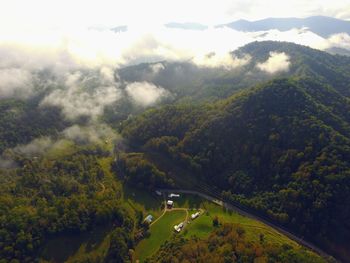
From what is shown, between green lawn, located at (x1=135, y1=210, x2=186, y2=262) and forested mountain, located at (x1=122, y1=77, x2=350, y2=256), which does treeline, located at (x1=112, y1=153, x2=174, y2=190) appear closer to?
forested mountain, located at (x1=122, y1=77, x2=350, y2=256)

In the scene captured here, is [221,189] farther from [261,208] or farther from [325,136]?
[325,136]

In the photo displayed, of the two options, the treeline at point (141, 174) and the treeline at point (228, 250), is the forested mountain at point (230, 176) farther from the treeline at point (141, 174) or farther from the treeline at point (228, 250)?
the treeline at point (228, 250)

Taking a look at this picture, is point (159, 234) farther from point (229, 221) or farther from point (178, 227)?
point (229, 221)

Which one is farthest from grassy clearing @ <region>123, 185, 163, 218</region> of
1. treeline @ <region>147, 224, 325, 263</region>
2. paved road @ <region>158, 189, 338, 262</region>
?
treeline @ <region>147, 224, 325, 263</region>

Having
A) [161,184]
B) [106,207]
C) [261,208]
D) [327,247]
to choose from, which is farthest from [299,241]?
[106,207]

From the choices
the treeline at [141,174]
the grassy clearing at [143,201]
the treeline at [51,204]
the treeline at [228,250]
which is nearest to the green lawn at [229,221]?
the treeline at [228,250]

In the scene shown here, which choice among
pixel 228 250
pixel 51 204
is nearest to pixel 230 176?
A: pixel 228 250
